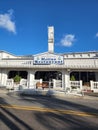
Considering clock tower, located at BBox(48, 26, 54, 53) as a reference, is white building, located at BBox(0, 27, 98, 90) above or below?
below

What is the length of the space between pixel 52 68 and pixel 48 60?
1.22 meters

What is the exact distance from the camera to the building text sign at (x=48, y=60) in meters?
22.9

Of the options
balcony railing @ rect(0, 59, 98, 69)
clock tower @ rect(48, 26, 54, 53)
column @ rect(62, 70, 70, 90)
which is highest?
clock tower @ rect(48, 26, 54, 53)

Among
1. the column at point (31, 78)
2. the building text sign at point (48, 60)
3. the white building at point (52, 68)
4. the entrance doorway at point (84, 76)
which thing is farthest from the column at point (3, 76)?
the entrance doorway at point (84, 76)

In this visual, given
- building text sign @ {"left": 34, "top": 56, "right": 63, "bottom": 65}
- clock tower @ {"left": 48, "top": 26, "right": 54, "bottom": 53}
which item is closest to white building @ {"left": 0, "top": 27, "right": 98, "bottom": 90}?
building text sign @ {"left": 34, "top": 56, "right": 63, "bottom": 65}

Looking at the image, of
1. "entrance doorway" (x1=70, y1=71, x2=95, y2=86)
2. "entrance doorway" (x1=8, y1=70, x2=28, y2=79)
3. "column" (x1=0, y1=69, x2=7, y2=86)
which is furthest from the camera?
"entrance doorway" (x1=8, y1=70, x2=28, y2=79)

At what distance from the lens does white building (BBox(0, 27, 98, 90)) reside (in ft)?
72.6

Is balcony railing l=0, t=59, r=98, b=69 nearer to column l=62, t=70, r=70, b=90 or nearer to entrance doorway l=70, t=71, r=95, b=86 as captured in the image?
column l=62, t=70, r=70, b=90

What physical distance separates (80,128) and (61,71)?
1665 cm

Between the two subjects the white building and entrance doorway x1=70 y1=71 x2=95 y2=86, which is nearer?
the white building

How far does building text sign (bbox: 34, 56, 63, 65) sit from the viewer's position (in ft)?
75.1

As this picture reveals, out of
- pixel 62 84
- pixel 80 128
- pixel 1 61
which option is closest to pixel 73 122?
pixel 80 128

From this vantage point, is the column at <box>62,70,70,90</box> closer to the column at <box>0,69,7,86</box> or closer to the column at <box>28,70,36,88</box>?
the column at <box>28,70,36,88</box>

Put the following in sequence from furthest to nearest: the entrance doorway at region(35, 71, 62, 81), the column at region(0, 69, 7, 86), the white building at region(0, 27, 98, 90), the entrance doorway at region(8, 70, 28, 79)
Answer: the entrance doorway at region(8, 70, 28, 79)
the column at region(0, 69, 7, 86)
the entrance doorway at region(35, 71, 62, 81)
the white building at region(0, 27, 98, 90)
